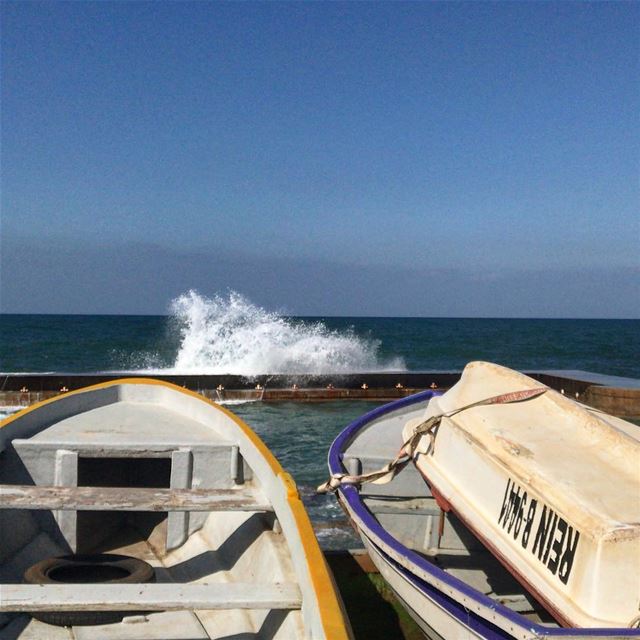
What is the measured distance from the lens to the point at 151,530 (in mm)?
Result: 6738

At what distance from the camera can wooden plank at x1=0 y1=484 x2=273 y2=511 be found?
4.90 m

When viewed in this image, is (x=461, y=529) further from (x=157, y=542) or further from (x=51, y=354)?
(x=51, y=354)

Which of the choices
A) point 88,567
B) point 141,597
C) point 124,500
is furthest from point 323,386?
point 141,597

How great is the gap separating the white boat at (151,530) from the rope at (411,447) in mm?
722

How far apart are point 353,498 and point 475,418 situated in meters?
1.20

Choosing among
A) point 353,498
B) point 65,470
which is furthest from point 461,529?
point 65,470

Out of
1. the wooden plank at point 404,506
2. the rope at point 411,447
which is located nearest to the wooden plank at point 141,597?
the rope at point 411,447

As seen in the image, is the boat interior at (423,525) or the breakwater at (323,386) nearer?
the boat interior at (423,525)

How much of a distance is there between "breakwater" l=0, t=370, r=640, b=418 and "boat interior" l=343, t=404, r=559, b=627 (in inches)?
603

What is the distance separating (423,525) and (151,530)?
2.76 m

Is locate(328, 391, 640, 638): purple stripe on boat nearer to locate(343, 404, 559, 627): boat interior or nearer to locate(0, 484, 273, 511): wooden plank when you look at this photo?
locate(343, 404, 559, 627): boat interior

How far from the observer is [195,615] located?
4.99 meters

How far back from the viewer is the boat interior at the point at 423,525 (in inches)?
268

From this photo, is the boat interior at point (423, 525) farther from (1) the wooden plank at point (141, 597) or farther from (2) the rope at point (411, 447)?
(1) the wooden plank at point (141, 597)
